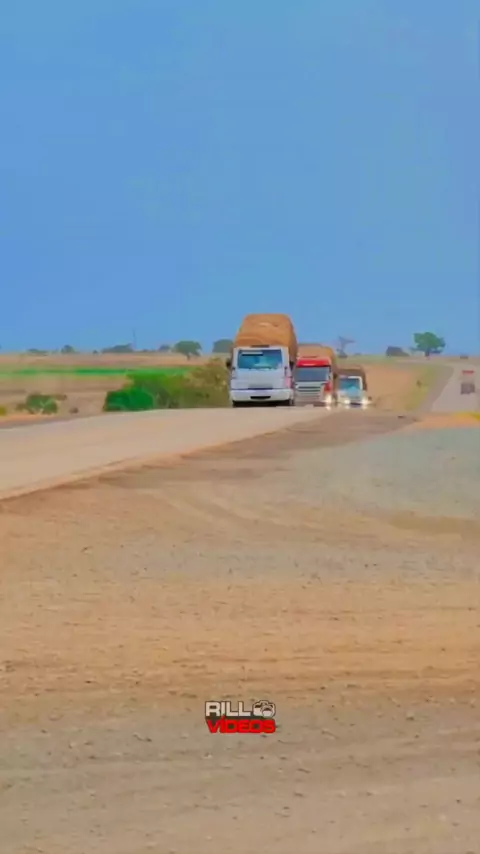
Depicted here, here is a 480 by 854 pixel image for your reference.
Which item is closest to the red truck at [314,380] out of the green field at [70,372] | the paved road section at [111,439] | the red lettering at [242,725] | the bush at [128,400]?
the paved road section at [111,439]

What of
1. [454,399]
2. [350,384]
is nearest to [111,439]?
[350,384]

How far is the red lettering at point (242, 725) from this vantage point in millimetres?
7168

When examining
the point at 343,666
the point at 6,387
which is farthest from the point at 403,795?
the point at 6,387

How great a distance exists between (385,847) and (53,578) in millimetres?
6752

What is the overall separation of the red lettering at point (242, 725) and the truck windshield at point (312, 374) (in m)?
43.3

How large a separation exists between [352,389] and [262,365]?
690cm

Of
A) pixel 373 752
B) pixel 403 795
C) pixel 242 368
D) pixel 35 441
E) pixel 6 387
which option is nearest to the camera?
pixel 403 795

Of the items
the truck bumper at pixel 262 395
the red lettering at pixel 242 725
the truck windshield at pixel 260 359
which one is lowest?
the red lettering at pixel 242 725

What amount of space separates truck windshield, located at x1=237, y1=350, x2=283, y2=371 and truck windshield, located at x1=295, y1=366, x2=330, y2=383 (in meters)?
2.42

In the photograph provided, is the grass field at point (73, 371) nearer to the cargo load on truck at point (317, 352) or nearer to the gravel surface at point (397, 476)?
the cargo load on truck at point (317, 352)

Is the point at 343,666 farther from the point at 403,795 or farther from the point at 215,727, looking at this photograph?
the point at 403,795

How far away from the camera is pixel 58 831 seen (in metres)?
5.68

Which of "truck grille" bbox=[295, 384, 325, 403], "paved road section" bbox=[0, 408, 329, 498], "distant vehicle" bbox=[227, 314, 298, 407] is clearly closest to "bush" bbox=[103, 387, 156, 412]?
"truck grille" bbox=[295, 384, 325, 403]

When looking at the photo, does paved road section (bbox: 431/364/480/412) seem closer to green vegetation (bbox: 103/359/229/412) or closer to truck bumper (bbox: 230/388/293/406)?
green vegetation (bbox: 103/359/229/412)
